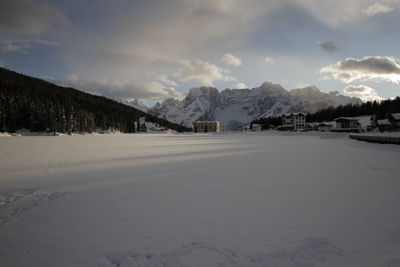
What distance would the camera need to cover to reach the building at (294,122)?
4719 inches

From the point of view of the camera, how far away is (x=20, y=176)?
30.9ft

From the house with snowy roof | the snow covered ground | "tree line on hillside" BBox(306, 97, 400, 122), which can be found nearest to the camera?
the snow covered ground

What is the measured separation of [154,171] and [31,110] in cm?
8583

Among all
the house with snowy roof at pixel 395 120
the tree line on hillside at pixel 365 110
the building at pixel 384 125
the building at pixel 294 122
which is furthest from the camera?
the building at pixel 294 122

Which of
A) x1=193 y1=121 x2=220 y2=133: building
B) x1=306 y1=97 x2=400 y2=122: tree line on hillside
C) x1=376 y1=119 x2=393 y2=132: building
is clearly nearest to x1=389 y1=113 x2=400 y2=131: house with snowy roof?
x1=376 y1=119 x2=393 y2=132: building

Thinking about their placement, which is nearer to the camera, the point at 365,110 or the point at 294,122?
the point at 294,122

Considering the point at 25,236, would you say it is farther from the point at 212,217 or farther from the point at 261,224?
the point at 261,224

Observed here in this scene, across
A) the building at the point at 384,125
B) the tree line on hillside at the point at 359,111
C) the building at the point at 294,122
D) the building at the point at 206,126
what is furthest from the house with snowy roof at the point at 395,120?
the building at the point at 206,126

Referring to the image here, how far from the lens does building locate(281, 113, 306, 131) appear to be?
119875 millimetres

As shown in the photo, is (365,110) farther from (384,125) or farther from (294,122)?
(384,125)

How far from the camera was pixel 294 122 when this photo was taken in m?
121

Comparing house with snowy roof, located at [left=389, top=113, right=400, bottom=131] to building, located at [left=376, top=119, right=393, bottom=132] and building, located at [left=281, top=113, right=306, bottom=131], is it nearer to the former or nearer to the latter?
building, located at [left=376, top=119, right=393, bottom=132]

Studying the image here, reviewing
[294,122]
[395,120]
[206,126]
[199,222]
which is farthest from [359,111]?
[199,222]

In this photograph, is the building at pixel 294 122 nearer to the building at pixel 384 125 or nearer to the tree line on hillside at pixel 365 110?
the tree line on hillside at pixel 365 110
